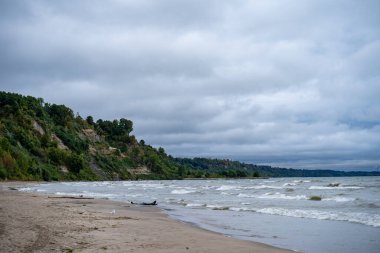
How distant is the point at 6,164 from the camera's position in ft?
272

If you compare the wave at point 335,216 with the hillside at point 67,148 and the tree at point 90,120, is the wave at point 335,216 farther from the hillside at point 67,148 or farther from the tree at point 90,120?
the tree at point 90,120

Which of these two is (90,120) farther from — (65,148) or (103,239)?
(103,239)

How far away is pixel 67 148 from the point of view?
132625mm

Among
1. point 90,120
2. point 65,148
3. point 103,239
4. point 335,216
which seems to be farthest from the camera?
point 90,120

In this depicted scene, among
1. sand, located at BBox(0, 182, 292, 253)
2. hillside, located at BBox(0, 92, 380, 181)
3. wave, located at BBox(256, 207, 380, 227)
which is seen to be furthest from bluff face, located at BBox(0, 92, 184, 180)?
sand, located at BBox(0, 182, 292, 253)

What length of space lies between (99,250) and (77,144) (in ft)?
441

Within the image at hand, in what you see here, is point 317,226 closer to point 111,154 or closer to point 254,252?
point 254,252

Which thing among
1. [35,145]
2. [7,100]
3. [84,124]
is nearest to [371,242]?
[35,145]

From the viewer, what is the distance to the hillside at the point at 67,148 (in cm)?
9647

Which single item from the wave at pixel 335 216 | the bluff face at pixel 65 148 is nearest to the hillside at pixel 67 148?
the bluff face at pixel 65 148

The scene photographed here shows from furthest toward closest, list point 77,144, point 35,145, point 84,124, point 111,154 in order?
1. point 84,124
2. point 111,154
3. point 77,144
4. point 35,145

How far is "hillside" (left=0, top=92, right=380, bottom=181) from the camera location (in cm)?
9647

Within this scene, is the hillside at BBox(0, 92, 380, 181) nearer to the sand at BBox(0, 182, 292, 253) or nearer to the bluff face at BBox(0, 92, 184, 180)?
the bluff face at BBox(0, 92, 184, 180)

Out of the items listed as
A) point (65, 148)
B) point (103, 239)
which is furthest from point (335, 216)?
point (65, 148)
